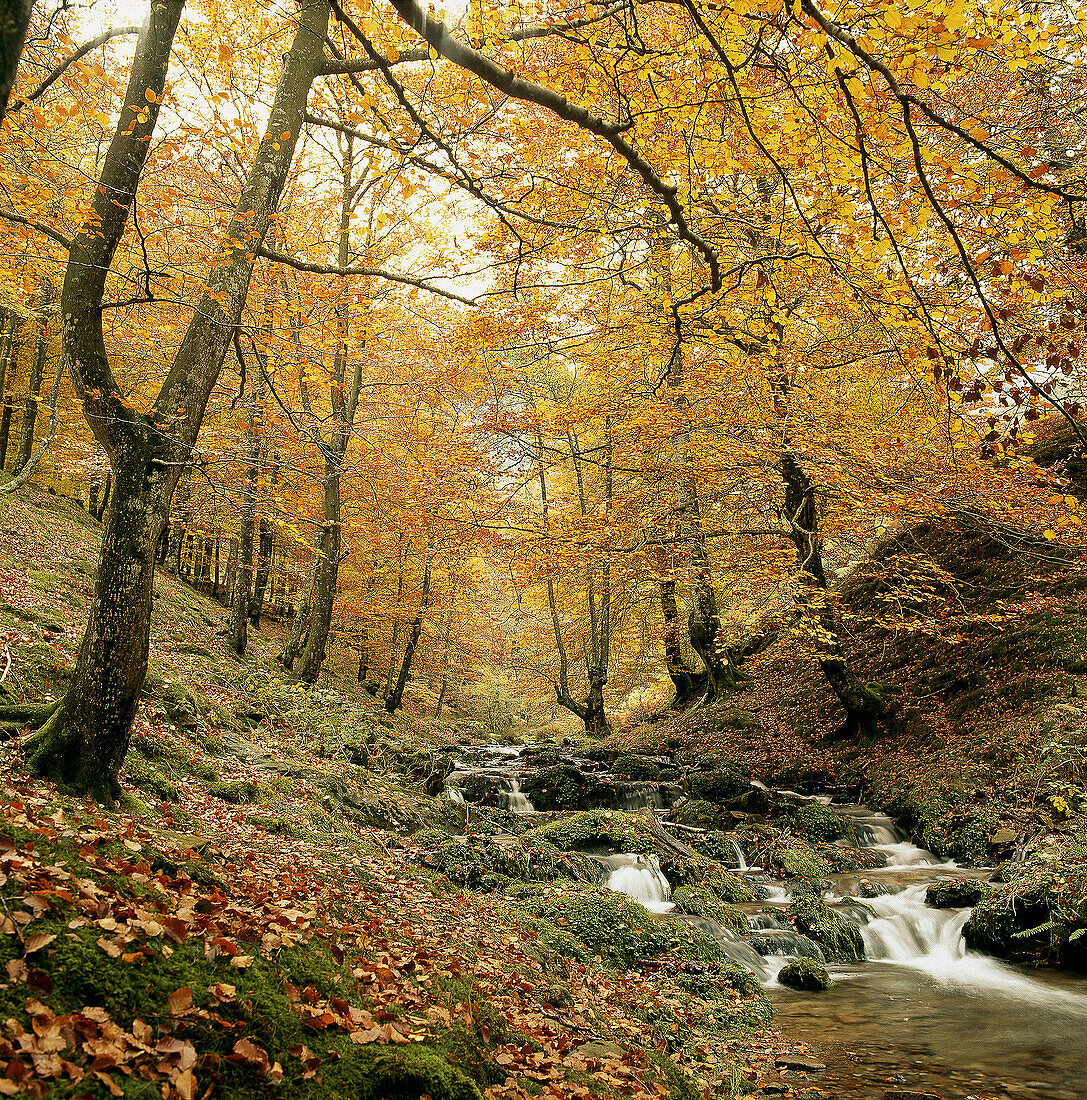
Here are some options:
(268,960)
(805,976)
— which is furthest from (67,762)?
(805,976)

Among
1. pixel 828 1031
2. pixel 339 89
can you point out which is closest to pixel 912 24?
pixel 828 1031

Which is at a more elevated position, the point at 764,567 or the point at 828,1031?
the point at 764,567

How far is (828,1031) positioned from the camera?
6180 mm

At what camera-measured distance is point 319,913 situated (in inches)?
170

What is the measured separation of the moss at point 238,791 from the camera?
6914mm

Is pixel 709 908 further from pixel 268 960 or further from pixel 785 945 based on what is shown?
pixel 268 960

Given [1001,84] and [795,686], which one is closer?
[1001,84]

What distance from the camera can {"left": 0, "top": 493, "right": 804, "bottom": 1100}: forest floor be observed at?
7.54 feet

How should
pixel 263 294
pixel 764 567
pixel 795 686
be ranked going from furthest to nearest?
pixel 795 686
pixel 764 567
pixel 263 294

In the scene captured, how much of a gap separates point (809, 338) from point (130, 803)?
13.1 m

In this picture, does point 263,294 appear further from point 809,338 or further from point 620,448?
point 809,338

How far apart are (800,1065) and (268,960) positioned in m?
4.83

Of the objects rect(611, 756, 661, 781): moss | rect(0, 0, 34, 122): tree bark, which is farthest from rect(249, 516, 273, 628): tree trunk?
rect(0, 0, 34, 122): tree bark

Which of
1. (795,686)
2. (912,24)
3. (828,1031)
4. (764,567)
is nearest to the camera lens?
(912,24)
